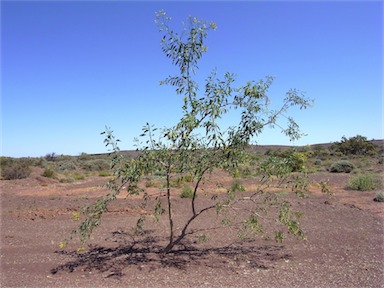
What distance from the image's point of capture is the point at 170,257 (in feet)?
23.5

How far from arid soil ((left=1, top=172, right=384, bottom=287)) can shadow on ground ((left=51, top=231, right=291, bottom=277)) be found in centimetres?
2

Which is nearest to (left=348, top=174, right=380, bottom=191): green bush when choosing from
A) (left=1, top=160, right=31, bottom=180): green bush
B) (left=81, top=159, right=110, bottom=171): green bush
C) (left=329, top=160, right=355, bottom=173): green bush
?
(left=329, top=160, right=355, bottom=173): green bush

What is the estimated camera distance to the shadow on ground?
21.7 ft

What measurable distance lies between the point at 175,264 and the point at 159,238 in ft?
7.27

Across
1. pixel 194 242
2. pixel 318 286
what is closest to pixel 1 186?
pixel 194 242

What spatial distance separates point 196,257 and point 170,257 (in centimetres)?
49

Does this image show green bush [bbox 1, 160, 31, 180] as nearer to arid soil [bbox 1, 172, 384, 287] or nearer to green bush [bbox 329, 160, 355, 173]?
arid soil [bbox 1, 172, 384, 287]

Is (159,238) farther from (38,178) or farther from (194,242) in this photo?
(38,178)

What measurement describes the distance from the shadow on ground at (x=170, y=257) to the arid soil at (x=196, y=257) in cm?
2

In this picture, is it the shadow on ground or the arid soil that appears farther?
the shadow on ground

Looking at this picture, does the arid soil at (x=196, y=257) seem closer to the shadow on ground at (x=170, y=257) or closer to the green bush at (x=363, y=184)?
the shadow on ground at (x=170, y=257)

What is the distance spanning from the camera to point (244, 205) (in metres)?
12.8

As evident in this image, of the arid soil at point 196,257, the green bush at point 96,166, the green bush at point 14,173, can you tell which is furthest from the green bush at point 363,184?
the green bush at point 96,166

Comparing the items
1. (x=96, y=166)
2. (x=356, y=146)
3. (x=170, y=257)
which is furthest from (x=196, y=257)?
(x=356, y=146)
